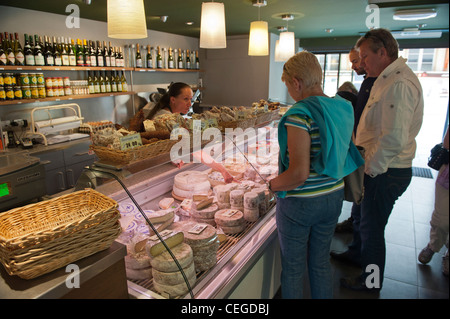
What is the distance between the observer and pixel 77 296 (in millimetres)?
1182

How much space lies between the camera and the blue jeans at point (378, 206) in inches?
97.8

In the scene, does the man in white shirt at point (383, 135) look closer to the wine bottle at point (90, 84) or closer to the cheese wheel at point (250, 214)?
the cheese wheel at point (250, 214)

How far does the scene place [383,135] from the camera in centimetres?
233

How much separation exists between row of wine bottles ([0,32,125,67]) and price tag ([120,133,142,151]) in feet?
11.4

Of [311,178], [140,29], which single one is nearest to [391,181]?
[311,178]

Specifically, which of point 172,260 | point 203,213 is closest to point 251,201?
point 203,213

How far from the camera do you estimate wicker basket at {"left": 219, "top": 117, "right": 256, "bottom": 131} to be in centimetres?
264

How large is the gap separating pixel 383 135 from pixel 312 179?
34.4 inches

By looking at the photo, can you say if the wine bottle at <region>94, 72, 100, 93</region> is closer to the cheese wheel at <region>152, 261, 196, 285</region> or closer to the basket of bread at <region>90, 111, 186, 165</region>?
the basket of bread at <region>90, 111, 186, 165</region>

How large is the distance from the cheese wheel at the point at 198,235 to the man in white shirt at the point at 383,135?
1.44 metres

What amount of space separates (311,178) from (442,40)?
8.91 meters

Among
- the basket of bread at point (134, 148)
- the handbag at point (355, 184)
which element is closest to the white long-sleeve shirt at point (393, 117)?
the handbag at point (355, 184)
